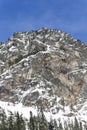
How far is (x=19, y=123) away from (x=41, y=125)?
1549cm

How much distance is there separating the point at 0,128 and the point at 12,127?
691 cm

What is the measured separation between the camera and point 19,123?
155250mm

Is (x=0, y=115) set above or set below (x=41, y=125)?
above

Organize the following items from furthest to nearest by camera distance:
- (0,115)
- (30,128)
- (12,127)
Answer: (0,115), (30,128), (12,127)

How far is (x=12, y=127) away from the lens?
5792 inches

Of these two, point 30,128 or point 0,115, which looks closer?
point 30,128

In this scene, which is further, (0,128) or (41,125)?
(41,125)

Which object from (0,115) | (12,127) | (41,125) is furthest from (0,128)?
(0,115)

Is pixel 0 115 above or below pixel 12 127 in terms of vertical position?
above

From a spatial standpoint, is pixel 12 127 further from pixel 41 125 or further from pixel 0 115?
pixel 0 115

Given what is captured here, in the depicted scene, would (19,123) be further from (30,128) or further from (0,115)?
(0,115)

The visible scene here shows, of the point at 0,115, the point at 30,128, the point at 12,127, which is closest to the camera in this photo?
the point at 12,127

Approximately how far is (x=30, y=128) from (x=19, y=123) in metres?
10.1

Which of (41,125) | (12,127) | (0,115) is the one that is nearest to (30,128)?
(41,125)
